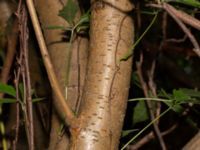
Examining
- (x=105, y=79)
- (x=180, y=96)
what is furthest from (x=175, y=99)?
(x=105, y=79)

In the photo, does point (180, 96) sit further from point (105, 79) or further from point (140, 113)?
point (140, 113)

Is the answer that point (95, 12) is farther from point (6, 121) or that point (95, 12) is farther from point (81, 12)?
point (6, 121)

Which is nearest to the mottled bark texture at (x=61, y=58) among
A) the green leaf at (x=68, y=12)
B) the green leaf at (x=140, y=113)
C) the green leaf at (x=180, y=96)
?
the green leaf at (x=68, y=12)

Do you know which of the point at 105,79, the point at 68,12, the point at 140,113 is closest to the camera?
the point at 105,79

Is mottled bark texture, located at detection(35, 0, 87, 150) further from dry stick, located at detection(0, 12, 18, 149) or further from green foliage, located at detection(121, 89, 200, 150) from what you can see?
dry stick, located at detection(0, 12, 18, 149)

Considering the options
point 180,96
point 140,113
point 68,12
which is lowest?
point 140,113

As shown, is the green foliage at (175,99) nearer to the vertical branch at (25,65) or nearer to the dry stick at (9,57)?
the vertical branch at (25,65)

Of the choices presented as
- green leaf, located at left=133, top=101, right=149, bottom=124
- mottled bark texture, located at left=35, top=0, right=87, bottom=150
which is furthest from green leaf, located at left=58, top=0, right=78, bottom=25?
green leaf, located at left=133, top=101, right=149, bottom=124
